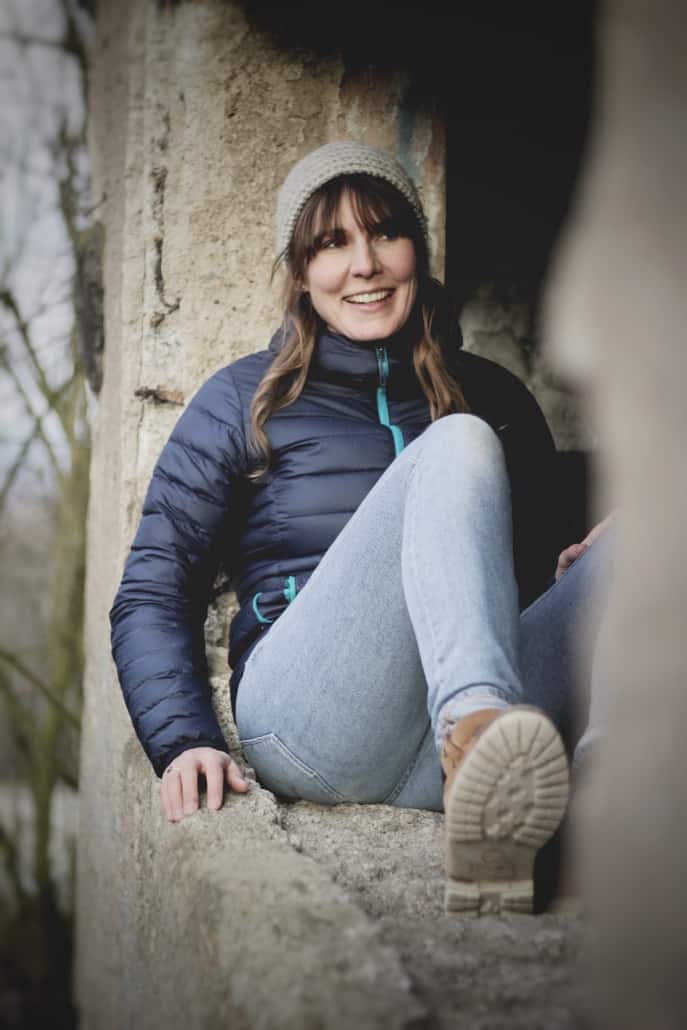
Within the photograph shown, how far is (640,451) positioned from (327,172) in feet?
4.56

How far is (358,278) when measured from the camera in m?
1.93

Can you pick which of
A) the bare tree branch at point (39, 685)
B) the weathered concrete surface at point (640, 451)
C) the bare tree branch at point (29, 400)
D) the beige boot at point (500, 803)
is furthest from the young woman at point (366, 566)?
the bare tree branch at point (39, 685)

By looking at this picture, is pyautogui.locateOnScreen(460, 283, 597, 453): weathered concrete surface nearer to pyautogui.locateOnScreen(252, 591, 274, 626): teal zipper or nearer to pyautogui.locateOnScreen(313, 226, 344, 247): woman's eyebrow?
pyautogui.locateOnScreen(313, 226, 344, 247): woman's eyebrow

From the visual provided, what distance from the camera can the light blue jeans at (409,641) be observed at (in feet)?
4.15

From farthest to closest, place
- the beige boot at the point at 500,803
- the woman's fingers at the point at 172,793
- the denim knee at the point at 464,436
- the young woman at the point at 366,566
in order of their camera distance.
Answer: the woman's fingers at the point at 172,793 < the denim knee at the point at 464,436 < the young woman at the point at 366,566 < the beige boot at the point at 500,803

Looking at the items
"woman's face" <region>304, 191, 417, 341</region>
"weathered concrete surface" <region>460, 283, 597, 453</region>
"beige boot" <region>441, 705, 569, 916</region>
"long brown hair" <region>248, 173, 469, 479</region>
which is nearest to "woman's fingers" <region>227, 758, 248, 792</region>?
"beige boot" <region>441, 705, 569, 916</region>

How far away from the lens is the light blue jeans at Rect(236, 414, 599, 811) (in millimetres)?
1265

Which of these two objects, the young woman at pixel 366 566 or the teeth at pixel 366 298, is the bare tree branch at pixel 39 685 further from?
the teeth at pixel 366 298

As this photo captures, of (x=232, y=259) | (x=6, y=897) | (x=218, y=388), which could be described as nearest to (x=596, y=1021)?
(x=218, y=388)

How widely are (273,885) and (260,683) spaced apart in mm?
428

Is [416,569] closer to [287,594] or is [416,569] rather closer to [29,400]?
[287,594]

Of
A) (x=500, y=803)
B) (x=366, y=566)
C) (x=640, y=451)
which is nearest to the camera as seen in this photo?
(x=640, y=451)

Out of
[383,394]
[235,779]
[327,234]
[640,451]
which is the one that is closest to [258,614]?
[235,779]

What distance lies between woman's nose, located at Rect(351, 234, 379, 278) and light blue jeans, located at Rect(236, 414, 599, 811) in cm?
56
